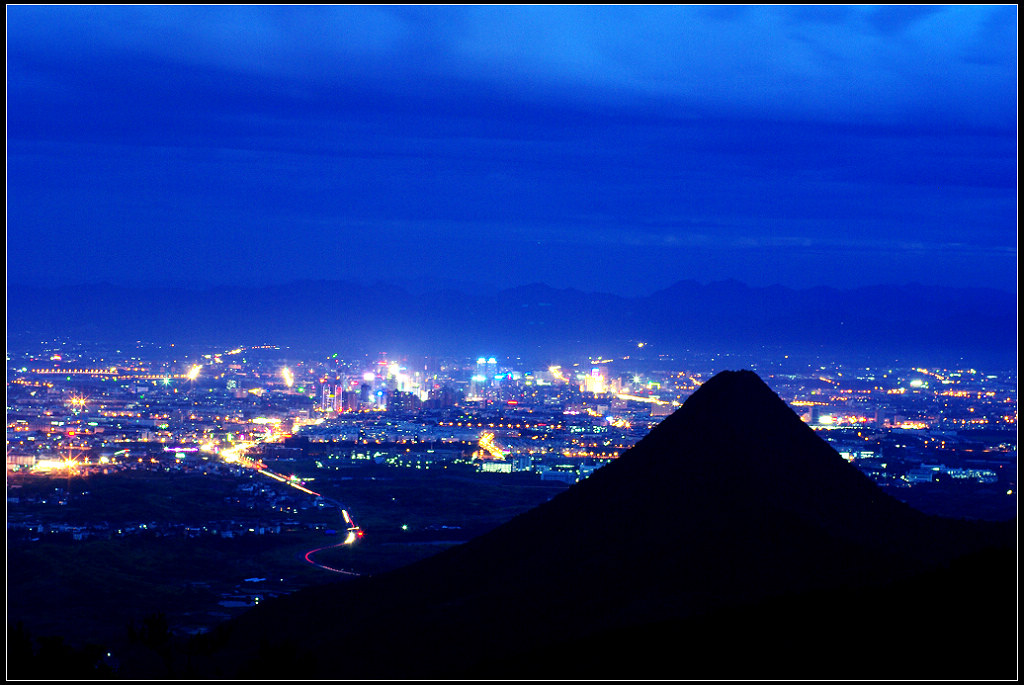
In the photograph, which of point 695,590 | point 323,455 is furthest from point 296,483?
point 695,590

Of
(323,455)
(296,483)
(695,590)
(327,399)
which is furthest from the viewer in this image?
(327,399)

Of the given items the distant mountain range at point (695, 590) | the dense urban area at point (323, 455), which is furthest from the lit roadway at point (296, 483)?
the distant mountain range at point (695, 590)

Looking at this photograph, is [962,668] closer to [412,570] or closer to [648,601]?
[648,601]

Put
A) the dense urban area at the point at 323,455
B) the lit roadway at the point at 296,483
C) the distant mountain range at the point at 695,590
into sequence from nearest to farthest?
the distant mountain range at the point at 695,590 < the dense urban area at the point at 323,455 < the lit roadway at the point at 296,483

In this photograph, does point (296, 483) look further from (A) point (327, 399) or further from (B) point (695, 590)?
(B) point (695, 590)

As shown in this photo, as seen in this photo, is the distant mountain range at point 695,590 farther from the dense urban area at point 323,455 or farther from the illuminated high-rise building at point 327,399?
the illuminated high-rise building at point 327,399

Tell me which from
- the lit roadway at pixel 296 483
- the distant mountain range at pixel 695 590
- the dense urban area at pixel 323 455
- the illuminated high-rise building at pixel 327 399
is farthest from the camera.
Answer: the illuminated high-rise building at pixel 327 399
